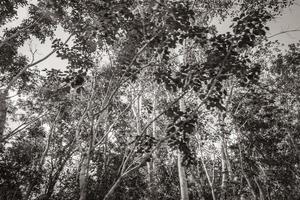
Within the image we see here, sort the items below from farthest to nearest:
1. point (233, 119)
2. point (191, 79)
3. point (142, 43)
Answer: point (233, 119), point (142, 43), point (191, 79)

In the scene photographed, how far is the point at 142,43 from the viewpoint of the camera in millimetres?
4387

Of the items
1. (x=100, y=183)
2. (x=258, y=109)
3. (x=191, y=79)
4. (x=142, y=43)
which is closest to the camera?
(x=191, y=79)

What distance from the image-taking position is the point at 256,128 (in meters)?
14.1

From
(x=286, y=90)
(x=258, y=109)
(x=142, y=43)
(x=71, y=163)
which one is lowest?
(x=142, y=43)

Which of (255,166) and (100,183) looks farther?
(255,166)

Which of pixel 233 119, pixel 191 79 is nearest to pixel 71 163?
pixel 233 119

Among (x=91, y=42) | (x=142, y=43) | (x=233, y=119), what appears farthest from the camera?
(x=233, y=119)

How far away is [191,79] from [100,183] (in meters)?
8.90

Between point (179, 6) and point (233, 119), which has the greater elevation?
point (233, 119)

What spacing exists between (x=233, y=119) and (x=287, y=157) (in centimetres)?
667

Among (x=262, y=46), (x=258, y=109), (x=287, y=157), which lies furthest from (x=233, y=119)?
(x=287, y=157)

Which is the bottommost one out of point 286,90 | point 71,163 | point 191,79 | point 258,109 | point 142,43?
point 191,79

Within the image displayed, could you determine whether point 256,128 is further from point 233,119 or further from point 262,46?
point 262,46

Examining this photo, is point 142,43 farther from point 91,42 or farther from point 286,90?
point 286,90
